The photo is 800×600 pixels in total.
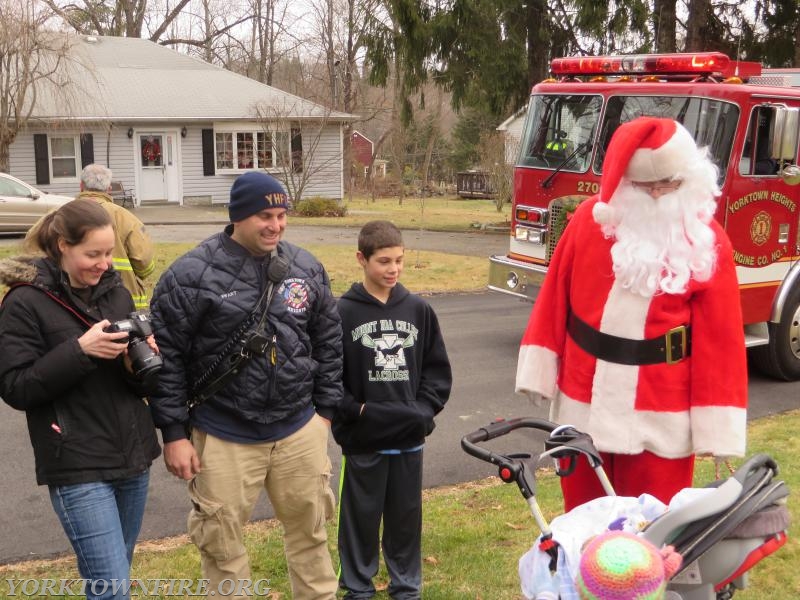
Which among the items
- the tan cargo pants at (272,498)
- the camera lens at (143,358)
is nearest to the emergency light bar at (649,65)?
the tan cargo pants at (272,498)

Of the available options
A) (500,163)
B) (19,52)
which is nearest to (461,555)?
(19,52)

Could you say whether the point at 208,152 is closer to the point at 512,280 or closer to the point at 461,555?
the point at 512,280

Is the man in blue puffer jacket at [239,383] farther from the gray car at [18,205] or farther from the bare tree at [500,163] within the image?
the bare tree at [500,163]

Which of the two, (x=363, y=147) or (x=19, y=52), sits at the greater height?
(x=19, y=52)

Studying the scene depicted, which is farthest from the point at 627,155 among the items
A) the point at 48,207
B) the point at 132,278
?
the point at 48,207

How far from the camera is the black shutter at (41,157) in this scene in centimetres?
2594

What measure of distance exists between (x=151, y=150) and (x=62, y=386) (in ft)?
83.9

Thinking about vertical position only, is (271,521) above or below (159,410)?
below

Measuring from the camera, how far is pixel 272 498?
3.62m

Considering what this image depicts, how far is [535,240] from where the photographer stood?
906cm

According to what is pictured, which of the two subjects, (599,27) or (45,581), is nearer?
(45,581)

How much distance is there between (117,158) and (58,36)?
596 cm

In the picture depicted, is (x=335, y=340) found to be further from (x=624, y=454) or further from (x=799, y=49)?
(x=799, y=49)

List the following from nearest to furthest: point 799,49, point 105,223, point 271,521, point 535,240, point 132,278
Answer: point 105,223
point 271,521
point 132,278
point 535,240
point 799,49
